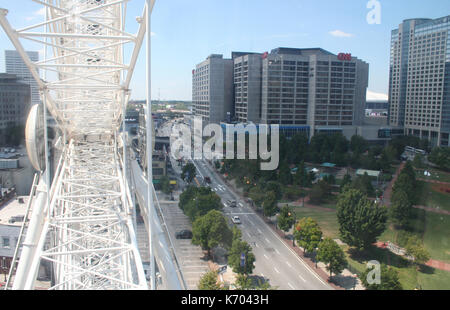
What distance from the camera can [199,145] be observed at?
804cm

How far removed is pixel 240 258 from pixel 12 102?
325cm

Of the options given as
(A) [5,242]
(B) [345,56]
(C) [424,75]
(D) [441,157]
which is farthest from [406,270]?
(B) [345,56]

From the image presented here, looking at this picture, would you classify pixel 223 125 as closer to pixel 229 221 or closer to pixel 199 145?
pixel 199 145

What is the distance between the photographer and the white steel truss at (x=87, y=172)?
1.34 m

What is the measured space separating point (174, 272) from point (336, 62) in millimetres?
11070

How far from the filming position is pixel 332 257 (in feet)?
12.6

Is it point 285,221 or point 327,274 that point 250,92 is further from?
point 327,274

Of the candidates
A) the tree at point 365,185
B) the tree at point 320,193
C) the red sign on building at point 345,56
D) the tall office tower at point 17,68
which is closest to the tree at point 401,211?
the tree at point 365,185

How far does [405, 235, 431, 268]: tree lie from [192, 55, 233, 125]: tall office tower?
700cm

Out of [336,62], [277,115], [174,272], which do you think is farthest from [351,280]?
[336,62]

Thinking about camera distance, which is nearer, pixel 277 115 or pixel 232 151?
pixel 232 151

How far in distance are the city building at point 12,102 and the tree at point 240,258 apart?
9.60 feet

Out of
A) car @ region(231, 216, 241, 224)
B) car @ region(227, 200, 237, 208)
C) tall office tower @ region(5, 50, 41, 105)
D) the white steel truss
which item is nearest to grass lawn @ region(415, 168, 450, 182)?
car @ region(227, 200, 237, 208)
